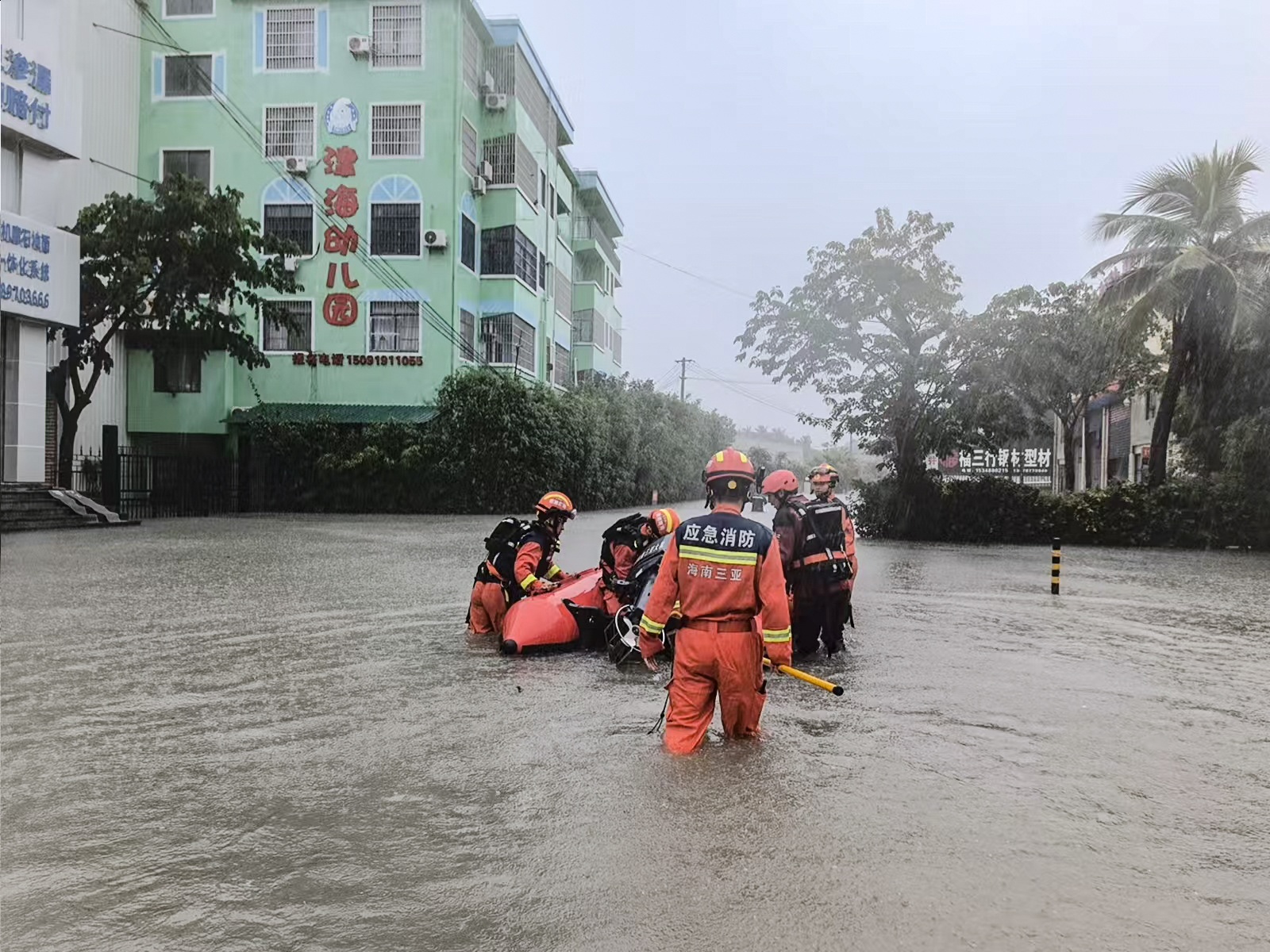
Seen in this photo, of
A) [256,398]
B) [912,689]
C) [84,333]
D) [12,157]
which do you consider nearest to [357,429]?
[256,398]

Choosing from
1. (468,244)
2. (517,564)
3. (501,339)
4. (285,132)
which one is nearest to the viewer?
(517,564)

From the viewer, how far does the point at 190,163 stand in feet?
107

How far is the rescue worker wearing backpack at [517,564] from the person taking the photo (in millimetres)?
8930

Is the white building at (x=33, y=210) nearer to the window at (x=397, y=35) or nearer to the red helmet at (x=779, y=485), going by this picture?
the window at (x=397, y=35)

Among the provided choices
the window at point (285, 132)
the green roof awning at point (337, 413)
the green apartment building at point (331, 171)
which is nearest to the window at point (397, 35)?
the green apartment building at point (331, 171)

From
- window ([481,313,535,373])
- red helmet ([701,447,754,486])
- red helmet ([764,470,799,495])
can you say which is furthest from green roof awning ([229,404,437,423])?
red helmet ([701,447,754,486])

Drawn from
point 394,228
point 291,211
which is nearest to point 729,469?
point 394,228

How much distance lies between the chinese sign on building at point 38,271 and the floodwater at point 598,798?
47.8 feet

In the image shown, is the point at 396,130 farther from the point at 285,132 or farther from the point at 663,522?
the point at 663,522

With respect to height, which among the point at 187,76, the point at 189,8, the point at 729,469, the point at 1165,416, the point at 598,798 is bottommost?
the point at 598,798

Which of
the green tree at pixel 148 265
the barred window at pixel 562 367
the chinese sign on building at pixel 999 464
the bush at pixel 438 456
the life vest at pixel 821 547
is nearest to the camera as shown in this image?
the life vest at pixel 821 547

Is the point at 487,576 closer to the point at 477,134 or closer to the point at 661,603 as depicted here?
the point at 661,603

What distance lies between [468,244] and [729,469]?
96.1 ft

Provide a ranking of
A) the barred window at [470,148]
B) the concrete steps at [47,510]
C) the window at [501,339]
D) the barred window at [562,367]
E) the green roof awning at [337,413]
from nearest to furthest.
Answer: the concrete steps at [47,510] → the green roof awning at [337,413] → the barred window at [470,148] → the window at [501,339] → the barred window at [562,367]
